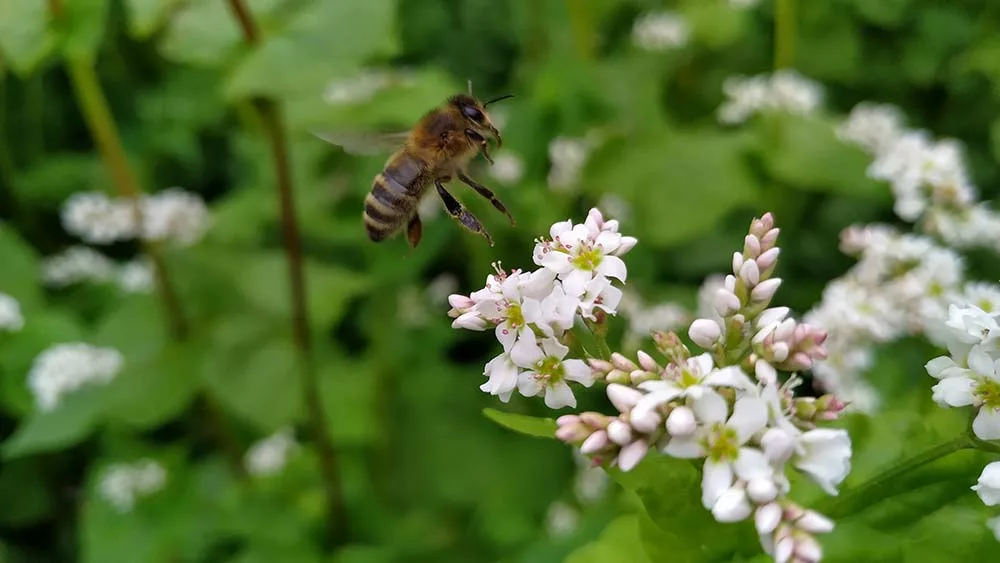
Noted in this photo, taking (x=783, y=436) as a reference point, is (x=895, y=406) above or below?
below

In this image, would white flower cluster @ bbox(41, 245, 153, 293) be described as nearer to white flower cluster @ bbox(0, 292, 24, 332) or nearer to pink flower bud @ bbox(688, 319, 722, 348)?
white flower cluster @ bbox(0, 292, 24, 332)

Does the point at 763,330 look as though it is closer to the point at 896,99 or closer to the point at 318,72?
the point at 318,72

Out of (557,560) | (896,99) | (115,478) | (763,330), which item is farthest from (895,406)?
(115,478)

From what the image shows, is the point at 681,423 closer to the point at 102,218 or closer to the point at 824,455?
the point at 824,455

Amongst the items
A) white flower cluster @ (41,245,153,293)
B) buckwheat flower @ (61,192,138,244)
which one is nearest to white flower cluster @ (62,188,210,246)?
buckwheat flower @ (61,192,138,244)

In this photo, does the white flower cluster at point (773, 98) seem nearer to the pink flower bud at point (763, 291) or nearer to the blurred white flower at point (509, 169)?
the blurred white flower at point (509, 169)
